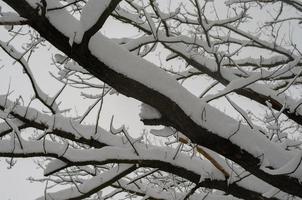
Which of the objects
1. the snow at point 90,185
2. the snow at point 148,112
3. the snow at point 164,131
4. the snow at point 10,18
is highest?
the snow at point 10,18

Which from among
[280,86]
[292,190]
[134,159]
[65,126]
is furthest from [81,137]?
[280,86]

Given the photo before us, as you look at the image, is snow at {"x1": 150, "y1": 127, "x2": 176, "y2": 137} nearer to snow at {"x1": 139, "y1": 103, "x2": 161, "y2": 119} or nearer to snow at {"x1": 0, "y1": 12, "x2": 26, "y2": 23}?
snow at {"x1": 139, "y1": 103, "x2": 161, "y2": 119}

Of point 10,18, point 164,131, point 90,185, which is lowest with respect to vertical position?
point 90,185

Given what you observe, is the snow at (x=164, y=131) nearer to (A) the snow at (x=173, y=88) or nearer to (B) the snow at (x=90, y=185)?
(A) the snow at (x=173, y=88)

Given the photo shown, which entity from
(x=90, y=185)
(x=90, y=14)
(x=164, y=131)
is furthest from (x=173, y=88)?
(x=90, y=185)

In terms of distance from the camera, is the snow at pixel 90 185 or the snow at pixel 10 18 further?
the snow at pixel 90 185

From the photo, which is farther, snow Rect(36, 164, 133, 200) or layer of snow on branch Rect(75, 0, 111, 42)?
snow Rect(36, 164, 133, 200)

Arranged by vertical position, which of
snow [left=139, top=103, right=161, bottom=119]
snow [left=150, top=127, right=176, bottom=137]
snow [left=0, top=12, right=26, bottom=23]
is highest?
snow [left=0, top=12, right=26, bottom=23]

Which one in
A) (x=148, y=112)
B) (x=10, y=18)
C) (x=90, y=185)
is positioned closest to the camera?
(x=10, y=18)

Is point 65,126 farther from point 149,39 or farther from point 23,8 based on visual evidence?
point 23,8

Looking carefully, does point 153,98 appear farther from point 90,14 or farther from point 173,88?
point 90,14

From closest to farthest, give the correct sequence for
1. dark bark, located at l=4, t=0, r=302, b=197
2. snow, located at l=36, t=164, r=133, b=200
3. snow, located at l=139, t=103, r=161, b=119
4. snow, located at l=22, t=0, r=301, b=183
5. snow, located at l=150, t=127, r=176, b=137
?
dark bark, located at l=4, t=0, r=302, b=197
snow, located at l=22, t=0, r=301, b=183
snow, located at l=139, t=103, r=161, b=119
snow, located at l=150, t=127, r=176, b=137
snow, located at l=36, t=164, r=133, b=200

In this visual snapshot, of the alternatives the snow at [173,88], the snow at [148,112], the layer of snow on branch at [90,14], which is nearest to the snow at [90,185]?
the snow at [148,112]

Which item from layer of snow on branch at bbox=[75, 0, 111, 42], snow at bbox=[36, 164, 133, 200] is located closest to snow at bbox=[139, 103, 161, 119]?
layer of snow on branch at bbox=[75, 0, 111, 42]
